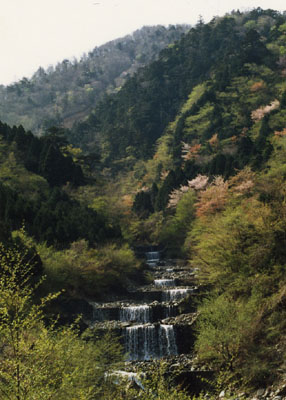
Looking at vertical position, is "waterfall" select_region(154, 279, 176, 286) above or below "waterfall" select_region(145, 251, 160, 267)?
above

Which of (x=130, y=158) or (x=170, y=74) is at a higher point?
(x=170, y=74)

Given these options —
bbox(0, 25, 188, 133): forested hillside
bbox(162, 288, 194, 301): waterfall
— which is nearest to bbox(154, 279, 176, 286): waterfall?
bbox(162, 288, 194, 301): waterfall

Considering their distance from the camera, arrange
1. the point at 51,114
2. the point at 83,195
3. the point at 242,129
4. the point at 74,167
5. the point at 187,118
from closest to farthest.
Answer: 1. the point at 83,195
2. the point at 74,167
3. the point at 242,129
4. the point at 187,118
5. the point at 51,114

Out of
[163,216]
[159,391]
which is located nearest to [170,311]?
[159,391]

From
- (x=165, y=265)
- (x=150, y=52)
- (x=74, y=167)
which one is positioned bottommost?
(x=165, y=265)

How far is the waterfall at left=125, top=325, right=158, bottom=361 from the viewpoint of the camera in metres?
21.6

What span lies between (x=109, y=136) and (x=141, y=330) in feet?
227

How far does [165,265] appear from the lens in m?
41.8

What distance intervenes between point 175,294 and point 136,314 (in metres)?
4.23

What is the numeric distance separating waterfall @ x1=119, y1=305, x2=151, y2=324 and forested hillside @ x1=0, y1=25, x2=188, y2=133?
8159 cm

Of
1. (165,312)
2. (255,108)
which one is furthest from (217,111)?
(165,312)

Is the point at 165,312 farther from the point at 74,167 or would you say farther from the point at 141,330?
the point at 74,167

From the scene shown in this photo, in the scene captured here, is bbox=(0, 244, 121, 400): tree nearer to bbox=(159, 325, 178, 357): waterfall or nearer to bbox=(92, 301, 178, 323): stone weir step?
bbox=(159, 325, 178, 357): waterfall

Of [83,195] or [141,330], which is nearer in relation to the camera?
[141,330]
